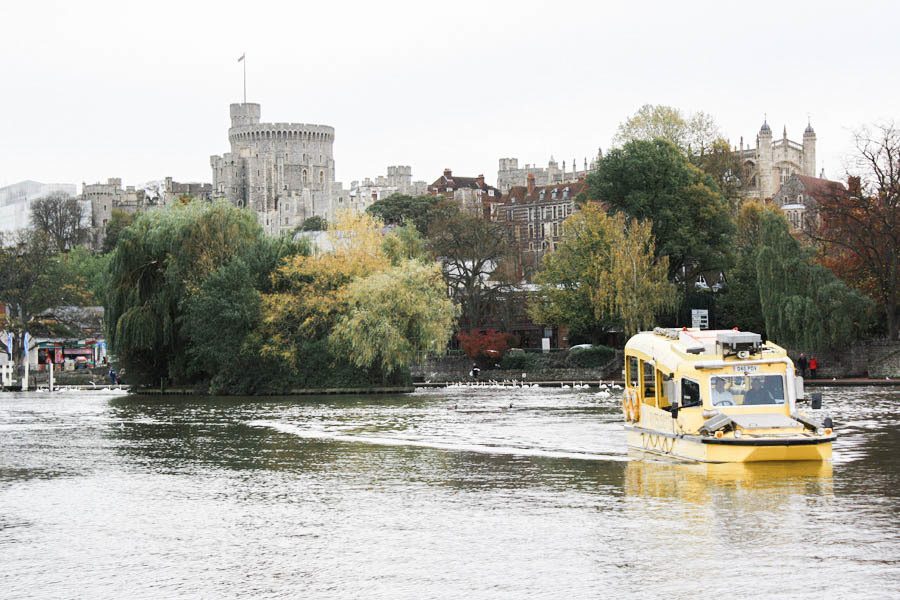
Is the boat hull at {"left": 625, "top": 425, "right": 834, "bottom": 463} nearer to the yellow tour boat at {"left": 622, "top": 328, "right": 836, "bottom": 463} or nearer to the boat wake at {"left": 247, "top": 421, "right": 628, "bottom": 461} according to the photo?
the yellow tour boat at {"left": 622, "top": 328, "right": 836, "bottom": 463}

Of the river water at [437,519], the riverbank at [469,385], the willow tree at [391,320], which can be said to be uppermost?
the willow tree at [391,320]

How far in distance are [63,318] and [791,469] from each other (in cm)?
9578

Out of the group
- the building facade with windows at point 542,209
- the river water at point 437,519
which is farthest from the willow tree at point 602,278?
the building facade with windows at point 542,209

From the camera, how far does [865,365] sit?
77.2 meters

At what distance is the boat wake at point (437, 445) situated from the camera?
3497 cm

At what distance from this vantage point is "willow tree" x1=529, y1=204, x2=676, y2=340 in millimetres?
84000

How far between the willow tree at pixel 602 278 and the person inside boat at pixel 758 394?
53921 mm

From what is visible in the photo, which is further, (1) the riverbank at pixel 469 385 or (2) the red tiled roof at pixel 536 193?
(2) the red tiled roof at pixel 536 193

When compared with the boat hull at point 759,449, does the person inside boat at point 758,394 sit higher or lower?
higher

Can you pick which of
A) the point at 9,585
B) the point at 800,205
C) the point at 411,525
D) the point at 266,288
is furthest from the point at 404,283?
the point at 800,205

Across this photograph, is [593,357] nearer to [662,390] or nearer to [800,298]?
[800,298]

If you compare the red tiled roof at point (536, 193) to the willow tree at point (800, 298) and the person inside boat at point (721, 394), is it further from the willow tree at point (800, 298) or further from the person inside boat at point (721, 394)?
the person inside boat at point (721, 394)

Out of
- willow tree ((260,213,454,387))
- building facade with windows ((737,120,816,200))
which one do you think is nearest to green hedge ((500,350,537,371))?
willow tree ((260,213,454,387))

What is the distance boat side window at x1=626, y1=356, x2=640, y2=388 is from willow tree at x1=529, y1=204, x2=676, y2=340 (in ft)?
161
